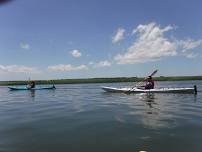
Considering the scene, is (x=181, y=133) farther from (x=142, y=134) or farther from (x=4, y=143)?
(x=4, y=143)

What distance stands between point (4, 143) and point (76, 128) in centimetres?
358

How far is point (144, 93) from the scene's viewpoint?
35125mm

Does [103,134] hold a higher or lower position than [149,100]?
lower

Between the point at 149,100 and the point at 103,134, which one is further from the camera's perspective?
the point at 149,100

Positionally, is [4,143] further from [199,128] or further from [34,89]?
[34,89]

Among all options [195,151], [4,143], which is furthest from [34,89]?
[195,151]

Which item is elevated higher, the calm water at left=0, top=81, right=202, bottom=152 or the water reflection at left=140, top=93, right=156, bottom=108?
the water reflection at left=140, top=93, right=156, bottom=108

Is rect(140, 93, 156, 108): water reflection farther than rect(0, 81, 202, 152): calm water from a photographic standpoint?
Yes

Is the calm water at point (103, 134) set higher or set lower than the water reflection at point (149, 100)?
lower

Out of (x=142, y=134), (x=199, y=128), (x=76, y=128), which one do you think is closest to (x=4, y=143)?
(x=76, y=128)

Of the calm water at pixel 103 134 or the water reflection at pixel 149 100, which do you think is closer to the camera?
the calm water at pixel 103 134

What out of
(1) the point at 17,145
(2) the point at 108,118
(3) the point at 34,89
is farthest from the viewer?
(3) the point at 34,89

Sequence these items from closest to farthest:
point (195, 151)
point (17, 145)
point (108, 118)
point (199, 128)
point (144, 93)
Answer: point (195, 151) → point (17, 145) → point (199, 128) → point (108, 118) → point (144, 93)

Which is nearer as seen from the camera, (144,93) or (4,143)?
(4,143)
